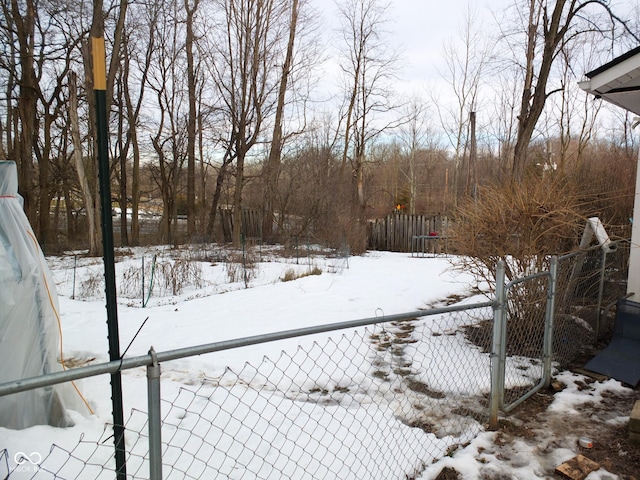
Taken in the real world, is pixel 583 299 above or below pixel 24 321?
below

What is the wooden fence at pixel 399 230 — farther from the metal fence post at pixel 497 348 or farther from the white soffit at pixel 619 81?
the metal fence post at pixel 497 348

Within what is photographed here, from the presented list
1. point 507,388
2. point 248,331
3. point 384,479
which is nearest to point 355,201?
point 248,331

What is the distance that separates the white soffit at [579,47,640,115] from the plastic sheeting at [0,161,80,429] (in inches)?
238

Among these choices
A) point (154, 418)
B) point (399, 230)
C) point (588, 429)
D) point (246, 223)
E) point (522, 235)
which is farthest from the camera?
point (246, 223)

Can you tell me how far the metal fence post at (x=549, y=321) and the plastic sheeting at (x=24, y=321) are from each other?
397 centimetres

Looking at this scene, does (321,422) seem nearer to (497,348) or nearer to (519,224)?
(497,348)

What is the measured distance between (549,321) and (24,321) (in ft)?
13.7

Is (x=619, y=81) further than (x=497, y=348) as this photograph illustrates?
Yes

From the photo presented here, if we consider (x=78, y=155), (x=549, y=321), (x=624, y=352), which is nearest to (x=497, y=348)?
(x=549, y=321)

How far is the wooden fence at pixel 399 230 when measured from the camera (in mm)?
20328

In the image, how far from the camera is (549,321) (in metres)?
3.70

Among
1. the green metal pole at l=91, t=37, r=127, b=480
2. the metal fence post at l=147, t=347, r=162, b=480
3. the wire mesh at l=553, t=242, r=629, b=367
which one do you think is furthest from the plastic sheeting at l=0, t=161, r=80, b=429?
the wire mesh at l=553, t=242, r=629, b=367

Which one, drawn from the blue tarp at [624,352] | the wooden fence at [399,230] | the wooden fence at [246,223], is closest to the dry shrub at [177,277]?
the blue tarp at [624,352]

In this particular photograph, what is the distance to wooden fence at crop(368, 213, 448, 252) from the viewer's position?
20328 millimetres
